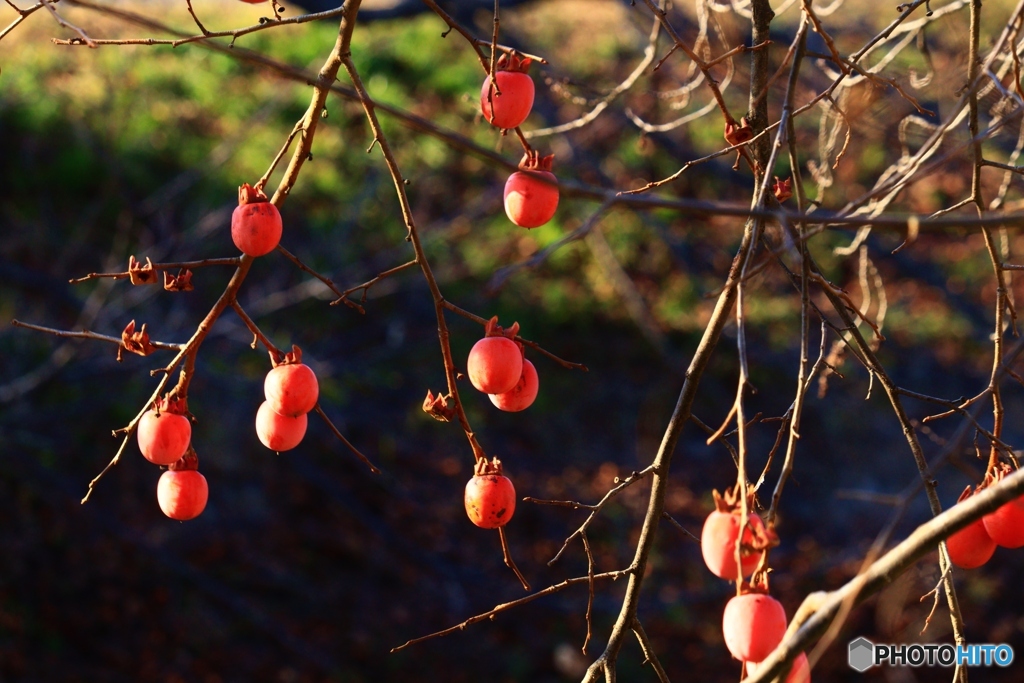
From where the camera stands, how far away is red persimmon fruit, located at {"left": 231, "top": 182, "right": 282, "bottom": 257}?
3.72 feet

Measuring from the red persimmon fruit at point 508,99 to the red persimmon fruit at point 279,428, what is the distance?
45 cm

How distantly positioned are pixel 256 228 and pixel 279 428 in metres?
0.27

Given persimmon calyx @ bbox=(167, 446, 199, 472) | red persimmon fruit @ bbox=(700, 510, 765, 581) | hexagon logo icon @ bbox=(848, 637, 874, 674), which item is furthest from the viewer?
hexagon logo icon @ bbox=(848, 637, 874, 674)

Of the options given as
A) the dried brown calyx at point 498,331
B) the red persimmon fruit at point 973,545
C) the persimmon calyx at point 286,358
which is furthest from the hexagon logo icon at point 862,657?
the persimmon calyx at point 286,358

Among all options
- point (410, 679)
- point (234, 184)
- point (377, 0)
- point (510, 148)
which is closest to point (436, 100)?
point (510, 148)

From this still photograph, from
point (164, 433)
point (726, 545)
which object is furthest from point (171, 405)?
point (726, 545)

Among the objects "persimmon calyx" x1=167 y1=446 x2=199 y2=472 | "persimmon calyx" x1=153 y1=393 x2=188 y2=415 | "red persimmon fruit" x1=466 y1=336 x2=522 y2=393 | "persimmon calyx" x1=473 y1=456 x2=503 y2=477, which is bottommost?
"persimmon calyx" x1=473 y1=456 x2=503 y2=477

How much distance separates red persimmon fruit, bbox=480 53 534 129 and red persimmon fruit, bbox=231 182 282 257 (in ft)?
0.94

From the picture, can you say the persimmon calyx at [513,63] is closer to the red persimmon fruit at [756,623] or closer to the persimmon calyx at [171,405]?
the persimmon calyx at [171,405]

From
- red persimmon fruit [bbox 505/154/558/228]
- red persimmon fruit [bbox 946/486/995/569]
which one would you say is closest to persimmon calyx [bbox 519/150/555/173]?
red persimmon fruit [bbox 505/154/558/228]

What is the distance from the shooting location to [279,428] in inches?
48.9

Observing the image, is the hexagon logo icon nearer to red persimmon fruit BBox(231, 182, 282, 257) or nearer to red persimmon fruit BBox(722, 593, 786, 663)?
red persimmon fruit BBox(722, 593, 786, 663)

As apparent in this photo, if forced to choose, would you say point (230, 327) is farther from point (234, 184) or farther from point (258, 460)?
point (234, 184)

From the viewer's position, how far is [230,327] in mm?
3643
